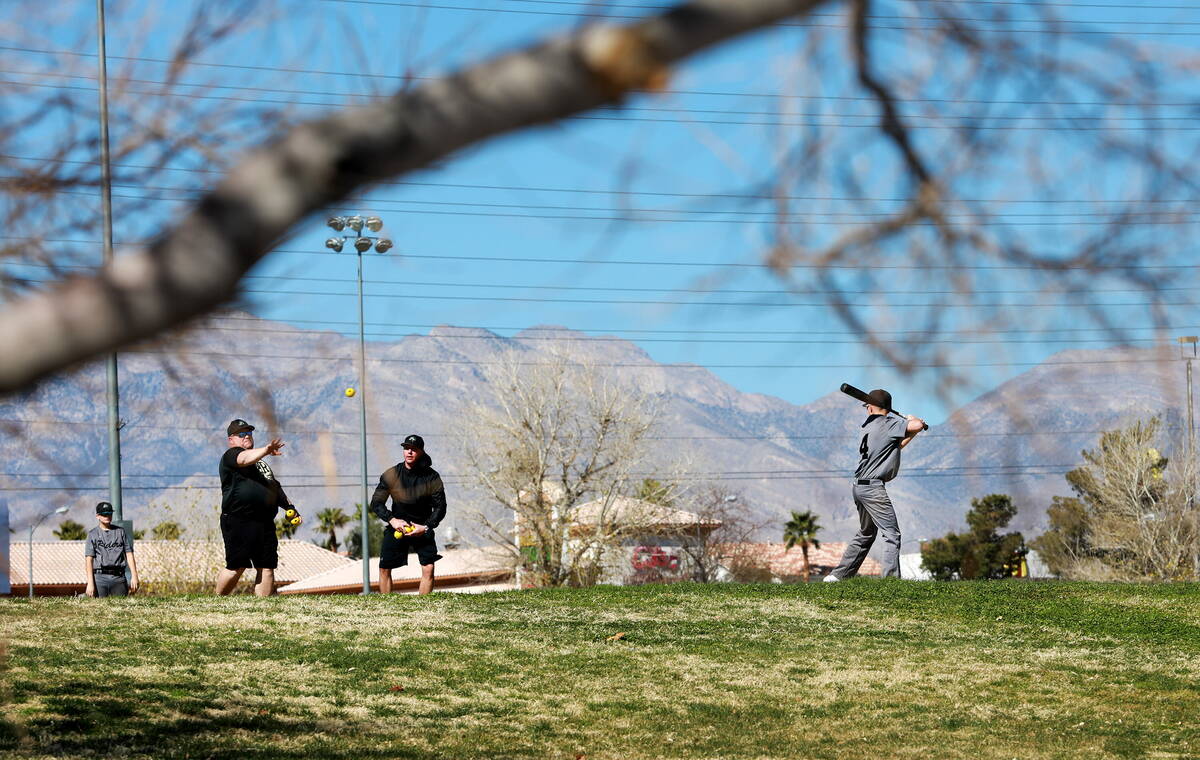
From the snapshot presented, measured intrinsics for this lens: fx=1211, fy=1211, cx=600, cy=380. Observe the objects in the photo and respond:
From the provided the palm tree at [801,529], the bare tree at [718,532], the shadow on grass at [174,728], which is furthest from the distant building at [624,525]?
the shadow on grass at [174,728]

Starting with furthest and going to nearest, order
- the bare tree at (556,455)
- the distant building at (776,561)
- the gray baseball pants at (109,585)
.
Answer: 1. the distant building at (776,561)
2. the bare tree at (556,455)
3. the gray baseball pants at (109,585)

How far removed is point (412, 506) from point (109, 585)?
389cm

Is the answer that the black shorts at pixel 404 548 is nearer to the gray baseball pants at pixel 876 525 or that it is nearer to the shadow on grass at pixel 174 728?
the gray baseball pants at pixel 876 525

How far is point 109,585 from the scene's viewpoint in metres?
14.2

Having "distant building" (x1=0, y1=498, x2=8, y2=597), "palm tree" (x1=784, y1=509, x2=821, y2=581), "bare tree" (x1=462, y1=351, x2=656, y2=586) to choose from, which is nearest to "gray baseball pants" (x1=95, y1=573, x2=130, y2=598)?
"distant building" (x1=0, y1=498, x2=8, y2=597)

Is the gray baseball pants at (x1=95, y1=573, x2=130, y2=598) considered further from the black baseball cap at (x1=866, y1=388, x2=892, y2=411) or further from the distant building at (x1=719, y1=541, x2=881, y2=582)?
the distant building at (x1=719, y1=541, x2=881, y2=582)

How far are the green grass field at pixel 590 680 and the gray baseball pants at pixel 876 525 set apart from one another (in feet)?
4.40

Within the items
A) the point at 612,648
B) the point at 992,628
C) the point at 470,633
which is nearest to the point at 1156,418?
the point at 612,648

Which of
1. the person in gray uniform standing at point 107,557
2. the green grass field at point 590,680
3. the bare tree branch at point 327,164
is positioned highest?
the bare tree branch at point 327,164

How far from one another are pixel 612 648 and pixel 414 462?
13.8 feet

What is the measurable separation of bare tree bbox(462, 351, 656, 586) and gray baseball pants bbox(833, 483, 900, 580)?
36.0 metres

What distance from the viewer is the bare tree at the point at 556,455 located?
170 feet

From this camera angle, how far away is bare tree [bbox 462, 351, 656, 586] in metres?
51.9

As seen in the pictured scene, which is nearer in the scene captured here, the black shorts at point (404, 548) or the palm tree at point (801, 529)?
the black shorts at point (404, 548)
